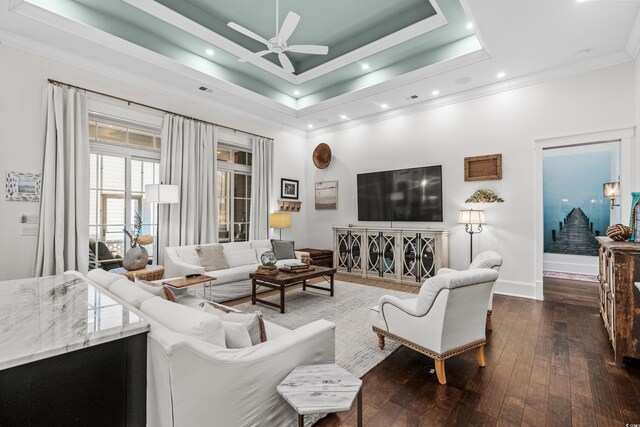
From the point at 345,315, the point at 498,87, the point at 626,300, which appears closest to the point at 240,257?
the point at 345,315

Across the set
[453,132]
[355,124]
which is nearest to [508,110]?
[453,132]

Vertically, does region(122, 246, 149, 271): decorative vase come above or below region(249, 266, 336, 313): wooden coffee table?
above

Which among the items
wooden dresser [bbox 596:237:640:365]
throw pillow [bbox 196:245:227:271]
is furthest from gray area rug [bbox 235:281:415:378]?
wooden dresser [bbox 596:237:640:365]

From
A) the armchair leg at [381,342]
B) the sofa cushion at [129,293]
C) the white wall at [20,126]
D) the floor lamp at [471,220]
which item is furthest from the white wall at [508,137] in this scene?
the white wall at [20,126]

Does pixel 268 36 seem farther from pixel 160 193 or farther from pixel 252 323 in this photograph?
pixel 252 323

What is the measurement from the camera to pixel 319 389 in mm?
→ 1437

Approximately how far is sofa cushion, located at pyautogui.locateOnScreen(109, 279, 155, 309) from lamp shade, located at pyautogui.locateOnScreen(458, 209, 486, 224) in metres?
4.36

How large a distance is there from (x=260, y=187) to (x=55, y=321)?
190 inches

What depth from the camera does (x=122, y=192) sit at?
4.43 m

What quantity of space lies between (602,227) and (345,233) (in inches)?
200

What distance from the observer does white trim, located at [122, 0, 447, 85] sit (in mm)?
3582

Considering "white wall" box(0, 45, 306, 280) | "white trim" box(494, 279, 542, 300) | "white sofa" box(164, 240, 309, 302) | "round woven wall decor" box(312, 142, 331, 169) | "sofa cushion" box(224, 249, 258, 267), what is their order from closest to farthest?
"white wall" box(0, 45, 306, 280), "white sofa" box(164, 240, 309, 302), "white trim" box(494, 279, 542, 300), "sofa cushion" box(224, 249, 258, 267), "round woven wall decor" box(312, 142, 331, 169)

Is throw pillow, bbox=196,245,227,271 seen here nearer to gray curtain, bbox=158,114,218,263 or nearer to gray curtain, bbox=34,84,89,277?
gray curtain, bbox=158,114,218,263

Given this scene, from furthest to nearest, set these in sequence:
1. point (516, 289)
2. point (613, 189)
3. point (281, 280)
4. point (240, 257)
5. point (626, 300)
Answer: point (240, 257)
point (516, 289)
point (613, 189)
point (281, 280)
point (626, 300)
